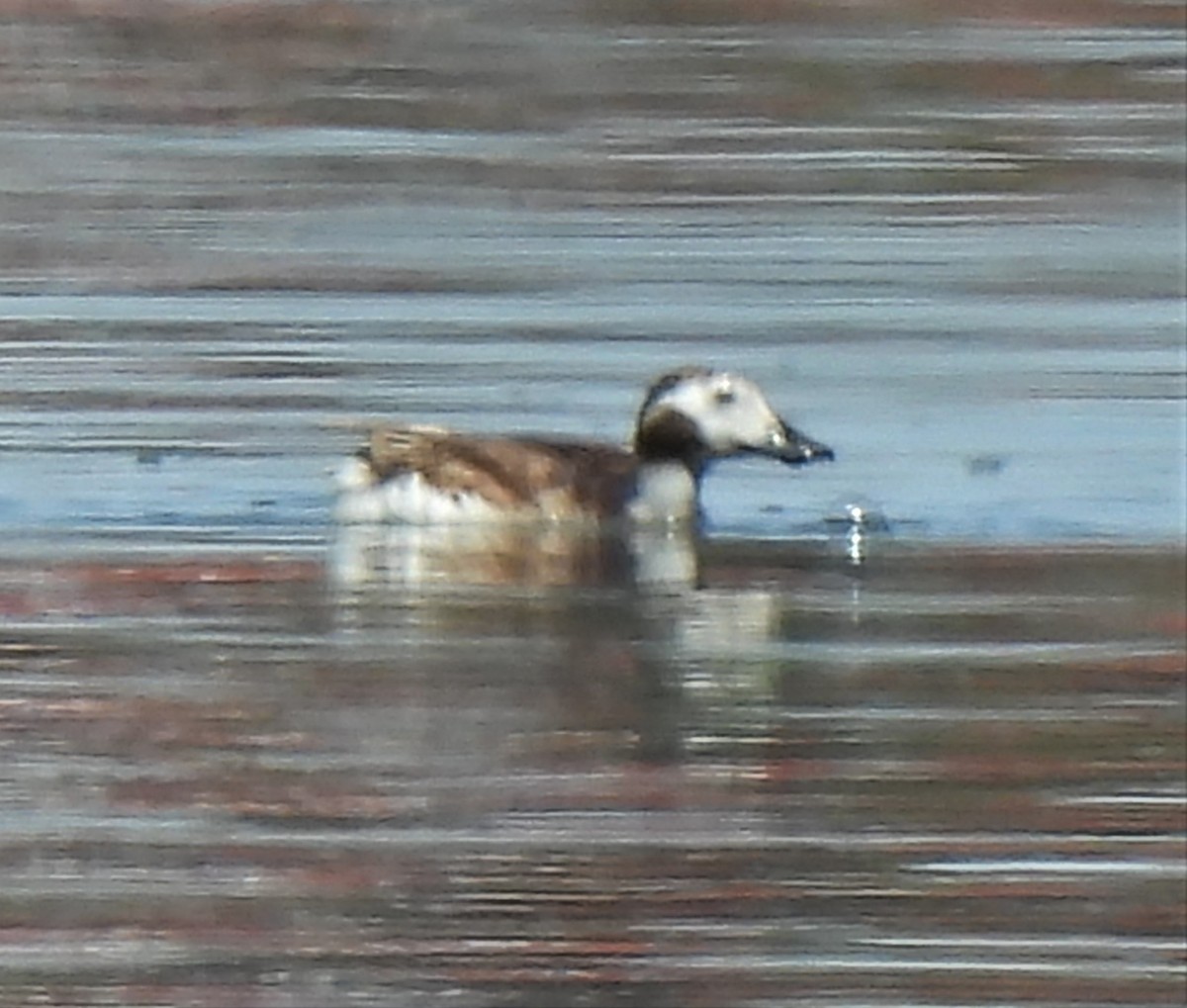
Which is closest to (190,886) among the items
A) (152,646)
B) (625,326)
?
(152,646)

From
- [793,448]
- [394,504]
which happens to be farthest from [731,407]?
[394,504]

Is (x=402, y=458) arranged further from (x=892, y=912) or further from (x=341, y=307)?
(x=892, y=912)

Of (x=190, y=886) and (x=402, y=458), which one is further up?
(x=402, y=458)

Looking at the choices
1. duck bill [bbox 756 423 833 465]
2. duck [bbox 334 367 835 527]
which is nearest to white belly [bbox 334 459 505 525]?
duck [bbox 334 367 835 527]

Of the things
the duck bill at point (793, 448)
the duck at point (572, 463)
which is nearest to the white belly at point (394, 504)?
the duck at point (572, 463)

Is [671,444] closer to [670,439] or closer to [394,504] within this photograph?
[670,439]
